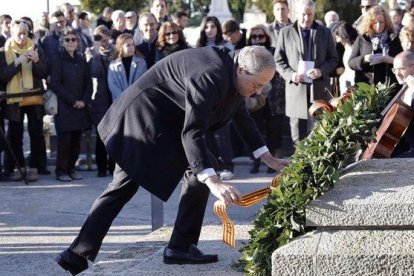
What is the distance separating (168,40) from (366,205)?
6.98 metres

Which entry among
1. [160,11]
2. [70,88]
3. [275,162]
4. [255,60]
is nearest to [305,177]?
[255,60]

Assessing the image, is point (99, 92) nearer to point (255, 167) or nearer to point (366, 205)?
point (255, 167)

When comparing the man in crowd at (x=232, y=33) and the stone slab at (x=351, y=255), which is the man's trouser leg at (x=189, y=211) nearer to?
the stone slab at (x=351, y=255)

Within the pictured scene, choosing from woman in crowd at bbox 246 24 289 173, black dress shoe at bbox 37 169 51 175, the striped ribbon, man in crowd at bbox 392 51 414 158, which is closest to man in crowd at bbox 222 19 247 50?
woman in crowd at bbox 246 24 289 173

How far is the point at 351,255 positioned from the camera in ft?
14.4

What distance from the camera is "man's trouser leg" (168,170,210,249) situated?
5.75m

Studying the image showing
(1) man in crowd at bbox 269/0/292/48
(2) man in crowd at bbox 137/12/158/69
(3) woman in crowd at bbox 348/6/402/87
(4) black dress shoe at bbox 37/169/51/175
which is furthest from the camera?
(1) man in crowd at bbox 269/0/292/48

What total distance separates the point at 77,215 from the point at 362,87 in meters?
4.18

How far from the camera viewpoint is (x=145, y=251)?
620cm

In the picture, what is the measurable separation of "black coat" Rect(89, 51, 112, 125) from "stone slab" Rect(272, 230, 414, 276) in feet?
22.7

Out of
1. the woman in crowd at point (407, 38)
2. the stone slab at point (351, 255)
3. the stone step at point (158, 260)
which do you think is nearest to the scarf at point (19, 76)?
the woman in crowd at point (407, 38)

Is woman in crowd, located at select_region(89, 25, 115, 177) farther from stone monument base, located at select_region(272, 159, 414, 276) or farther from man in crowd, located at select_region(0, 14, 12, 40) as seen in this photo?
stone monument base, located at select_region(272, 159, 414, 276)

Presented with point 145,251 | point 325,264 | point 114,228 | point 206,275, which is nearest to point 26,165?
point 114,228

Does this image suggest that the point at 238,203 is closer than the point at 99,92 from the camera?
Yes
